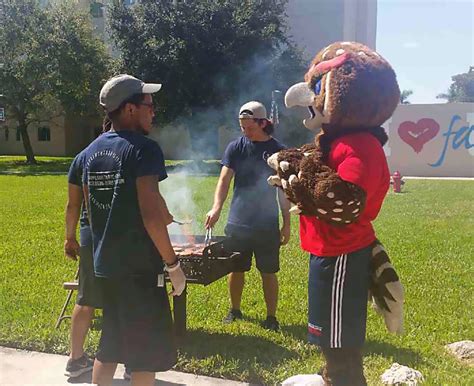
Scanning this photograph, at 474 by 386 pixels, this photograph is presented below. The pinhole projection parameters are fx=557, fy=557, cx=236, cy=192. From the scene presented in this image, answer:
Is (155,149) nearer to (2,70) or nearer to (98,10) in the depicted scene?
(2,70)

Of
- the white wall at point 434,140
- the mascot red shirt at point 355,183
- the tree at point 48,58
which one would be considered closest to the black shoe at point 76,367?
the mascot red shirt at point 355,183

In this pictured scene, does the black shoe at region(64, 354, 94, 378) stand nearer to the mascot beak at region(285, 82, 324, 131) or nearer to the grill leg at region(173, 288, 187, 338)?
the grill leg at region(173, 288, 187, 338)

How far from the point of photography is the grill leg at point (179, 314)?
3.74 metres

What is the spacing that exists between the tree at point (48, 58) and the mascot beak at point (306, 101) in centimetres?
2257

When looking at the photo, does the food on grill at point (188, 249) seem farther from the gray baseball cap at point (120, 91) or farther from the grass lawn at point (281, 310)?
the gray baseball cap at point (120, 91)

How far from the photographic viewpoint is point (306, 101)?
2.72 meters

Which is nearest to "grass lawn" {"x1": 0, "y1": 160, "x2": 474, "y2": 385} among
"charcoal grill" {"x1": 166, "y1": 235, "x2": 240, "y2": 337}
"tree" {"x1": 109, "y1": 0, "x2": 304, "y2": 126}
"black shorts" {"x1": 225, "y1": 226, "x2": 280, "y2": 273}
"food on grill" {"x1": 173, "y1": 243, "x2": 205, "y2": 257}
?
"charcoal grill" {"x1": 166, "y1": 235, "x2": 240, "y2": 337}

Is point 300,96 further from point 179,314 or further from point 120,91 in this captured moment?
point 179,314

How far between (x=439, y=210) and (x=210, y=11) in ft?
31.9

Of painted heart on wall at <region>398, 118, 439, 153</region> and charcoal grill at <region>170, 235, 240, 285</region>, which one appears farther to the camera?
painted heart on wall at <region>398, 118, 439, 153</region>

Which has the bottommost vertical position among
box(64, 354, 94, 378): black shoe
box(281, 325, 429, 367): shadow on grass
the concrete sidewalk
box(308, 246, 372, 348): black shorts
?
the concrete sidewalk

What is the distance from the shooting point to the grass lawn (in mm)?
3613

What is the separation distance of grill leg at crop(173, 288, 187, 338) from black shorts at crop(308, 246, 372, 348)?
4.44 ft

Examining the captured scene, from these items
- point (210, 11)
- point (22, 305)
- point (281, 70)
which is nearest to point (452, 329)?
point (22, 305)
